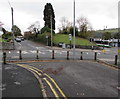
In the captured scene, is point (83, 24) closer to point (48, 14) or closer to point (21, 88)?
point (48, 14)

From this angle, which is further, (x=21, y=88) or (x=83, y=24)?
(x=83, y=24)

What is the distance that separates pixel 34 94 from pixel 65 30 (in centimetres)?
5851

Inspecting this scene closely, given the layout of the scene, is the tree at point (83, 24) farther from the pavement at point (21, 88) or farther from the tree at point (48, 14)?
the pavement at point (21, 88)

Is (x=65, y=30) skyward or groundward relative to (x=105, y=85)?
skyward

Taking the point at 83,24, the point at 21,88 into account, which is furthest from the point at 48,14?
the point at 21,88

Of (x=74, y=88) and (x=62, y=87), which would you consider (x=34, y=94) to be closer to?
(x=62, y=87)

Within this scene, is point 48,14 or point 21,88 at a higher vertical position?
point 48,14

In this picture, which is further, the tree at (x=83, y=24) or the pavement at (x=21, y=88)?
the tree at (x=83, y=24)

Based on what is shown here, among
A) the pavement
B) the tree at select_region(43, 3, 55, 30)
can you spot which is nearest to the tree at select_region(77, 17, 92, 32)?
the tree at select_region(43, 3, 55, 30)

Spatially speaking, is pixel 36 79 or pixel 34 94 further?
pixel 36 79

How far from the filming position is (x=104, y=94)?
4816 millimetres

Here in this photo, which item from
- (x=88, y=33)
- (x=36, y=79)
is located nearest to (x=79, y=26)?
(x=88, y=33)

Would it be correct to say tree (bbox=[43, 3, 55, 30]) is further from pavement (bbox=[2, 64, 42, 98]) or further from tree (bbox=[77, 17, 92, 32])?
pavement (bbox=[2, 64, 42, 98])

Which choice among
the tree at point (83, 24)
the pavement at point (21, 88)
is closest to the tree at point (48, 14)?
the tree at point (83, 24)
